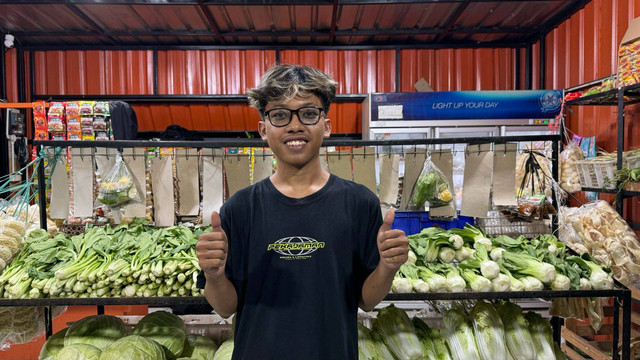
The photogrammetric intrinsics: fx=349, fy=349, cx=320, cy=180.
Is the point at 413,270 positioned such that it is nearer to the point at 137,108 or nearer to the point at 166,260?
the point at 166,260

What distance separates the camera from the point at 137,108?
6086 millimetres

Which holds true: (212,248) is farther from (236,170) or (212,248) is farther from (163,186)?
(163,186)

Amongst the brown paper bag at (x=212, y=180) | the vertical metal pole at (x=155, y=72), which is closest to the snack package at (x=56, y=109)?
the vertical metal pole at (x=155, y=72)

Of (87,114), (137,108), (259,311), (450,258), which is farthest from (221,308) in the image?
(137,108)

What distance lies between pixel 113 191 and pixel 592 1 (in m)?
6.04

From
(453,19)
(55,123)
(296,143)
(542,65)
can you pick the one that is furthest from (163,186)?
(542,65)

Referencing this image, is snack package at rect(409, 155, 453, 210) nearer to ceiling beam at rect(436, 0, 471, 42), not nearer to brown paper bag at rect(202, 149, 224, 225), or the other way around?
brown paper bag at rect(202, 149, 224, 225)

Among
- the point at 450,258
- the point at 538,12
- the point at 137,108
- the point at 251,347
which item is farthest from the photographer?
the point at 137,108

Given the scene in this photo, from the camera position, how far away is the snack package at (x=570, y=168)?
4.41 metres

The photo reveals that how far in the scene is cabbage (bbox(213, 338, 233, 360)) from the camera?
219 cm

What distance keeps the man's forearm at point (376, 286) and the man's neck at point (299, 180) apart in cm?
43

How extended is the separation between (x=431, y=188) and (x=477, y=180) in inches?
12.1

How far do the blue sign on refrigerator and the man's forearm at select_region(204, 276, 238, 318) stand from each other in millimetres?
4224

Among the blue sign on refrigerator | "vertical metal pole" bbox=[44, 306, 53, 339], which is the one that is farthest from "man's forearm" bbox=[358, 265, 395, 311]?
the blue sign on refrigerator
